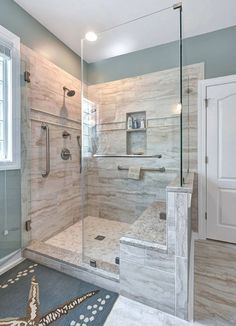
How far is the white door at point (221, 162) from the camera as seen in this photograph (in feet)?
7.94

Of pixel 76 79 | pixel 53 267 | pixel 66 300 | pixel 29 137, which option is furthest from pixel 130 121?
pixel 66 300

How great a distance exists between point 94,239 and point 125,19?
2.68m

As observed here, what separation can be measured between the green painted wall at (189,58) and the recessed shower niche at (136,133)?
64 cm

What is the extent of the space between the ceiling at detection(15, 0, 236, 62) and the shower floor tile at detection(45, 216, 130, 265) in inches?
98.9

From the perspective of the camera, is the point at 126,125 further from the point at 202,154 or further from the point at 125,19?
the point at 125,19

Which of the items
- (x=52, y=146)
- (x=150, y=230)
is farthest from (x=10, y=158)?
(x=150, y=230)

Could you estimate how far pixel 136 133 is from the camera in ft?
9.71

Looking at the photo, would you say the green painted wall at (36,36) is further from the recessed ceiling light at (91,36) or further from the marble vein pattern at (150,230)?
the marble vein pattern at (150,230)

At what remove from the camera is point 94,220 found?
117 inches

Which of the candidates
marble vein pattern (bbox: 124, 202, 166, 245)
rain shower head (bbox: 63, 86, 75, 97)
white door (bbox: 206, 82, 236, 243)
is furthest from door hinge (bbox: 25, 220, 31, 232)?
white door (bbox: 206, 82, 236, 243)

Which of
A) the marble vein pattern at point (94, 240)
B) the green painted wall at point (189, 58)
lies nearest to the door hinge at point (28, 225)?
the marble vein pattern at point (94, 240)

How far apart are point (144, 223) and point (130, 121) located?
1615mm

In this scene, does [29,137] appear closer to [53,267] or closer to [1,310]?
[53,267]

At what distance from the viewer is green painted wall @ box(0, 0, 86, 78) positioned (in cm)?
197
